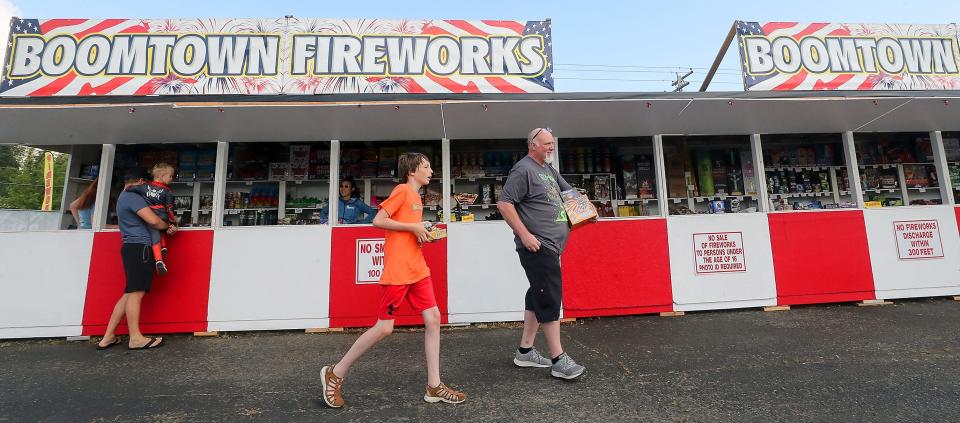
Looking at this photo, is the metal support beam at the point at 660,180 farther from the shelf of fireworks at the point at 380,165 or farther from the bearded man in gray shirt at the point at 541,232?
the shelf of fireworks at the point at 380,165

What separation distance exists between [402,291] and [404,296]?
0.17ft

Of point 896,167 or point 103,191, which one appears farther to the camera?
point 896,167

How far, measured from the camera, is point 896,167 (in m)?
6.56

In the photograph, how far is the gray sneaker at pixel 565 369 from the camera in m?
2.55

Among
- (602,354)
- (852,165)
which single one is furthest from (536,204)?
(852,165)

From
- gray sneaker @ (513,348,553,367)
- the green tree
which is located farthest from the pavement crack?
the green tree

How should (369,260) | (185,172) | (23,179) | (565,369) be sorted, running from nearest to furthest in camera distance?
(565,369)
(369,260)
(185,172)
(23,179)

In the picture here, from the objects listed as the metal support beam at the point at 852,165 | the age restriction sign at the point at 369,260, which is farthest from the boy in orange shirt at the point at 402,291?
the metal support beam at the point at 852,165

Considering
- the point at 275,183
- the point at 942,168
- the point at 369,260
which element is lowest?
the point at 369,260

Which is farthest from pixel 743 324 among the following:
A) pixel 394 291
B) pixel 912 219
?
pixel 394 291

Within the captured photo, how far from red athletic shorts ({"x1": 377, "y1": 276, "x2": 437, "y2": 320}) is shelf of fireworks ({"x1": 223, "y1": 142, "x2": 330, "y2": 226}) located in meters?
3.96

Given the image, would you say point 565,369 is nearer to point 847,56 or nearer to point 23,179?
point 847,56

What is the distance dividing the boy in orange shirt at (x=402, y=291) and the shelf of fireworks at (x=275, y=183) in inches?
154

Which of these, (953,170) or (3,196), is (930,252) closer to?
(953,170)
